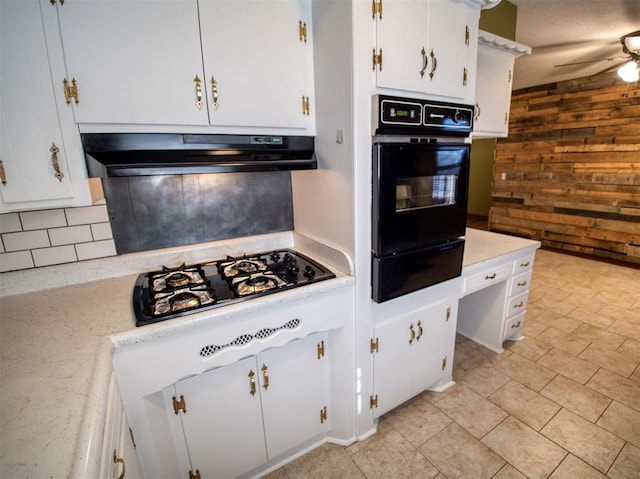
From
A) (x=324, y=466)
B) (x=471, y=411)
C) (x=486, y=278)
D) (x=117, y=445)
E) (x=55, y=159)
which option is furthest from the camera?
(x=486, y=278)

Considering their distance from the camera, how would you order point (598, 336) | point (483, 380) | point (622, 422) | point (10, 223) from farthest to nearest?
point (598, 336), point (483, 380), point (622, 422), point (10, 223)

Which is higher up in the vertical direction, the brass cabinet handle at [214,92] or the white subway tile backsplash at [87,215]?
the brass cabinet handle at [214,92]

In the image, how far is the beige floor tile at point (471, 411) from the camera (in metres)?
1.79

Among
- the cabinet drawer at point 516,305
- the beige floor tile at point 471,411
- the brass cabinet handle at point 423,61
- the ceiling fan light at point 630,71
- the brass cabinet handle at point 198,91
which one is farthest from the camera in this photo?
the ceiling fan light at point 630,71

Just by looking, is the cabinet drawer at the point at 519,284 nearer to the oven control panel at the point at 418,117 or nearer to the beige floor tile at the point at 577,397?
the beige floor tile at the point at 577,397

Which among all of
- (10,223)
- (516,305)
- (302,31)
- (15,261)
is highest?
(302,31)

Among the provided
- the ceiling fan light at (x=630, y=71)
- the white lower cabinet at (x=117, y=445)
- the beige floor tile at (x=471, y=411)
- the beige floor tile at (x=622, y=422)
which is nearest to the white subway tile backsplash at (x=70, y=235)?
the white lower cabinet at (x=117, y=445)

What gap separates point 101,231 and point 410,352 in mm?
1773

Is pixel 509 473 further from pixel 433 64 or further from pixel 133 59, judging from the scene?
pixel 133 59

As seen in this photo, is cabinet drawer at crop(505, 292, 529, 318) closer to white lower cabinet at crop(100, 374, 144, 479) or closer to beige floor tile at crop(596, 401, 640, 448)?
beige floor tile at crop(596, 401, 640, 448)

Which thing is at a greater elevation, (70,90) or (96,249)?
(70,90)

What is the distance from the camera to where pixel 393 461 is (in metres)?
1.59

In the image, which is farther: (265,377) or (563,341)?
(563,341)

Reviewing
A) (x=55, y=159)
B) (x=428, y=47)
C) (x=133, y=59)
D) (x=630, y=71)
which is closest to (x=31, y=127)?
(x=55, y=159)
